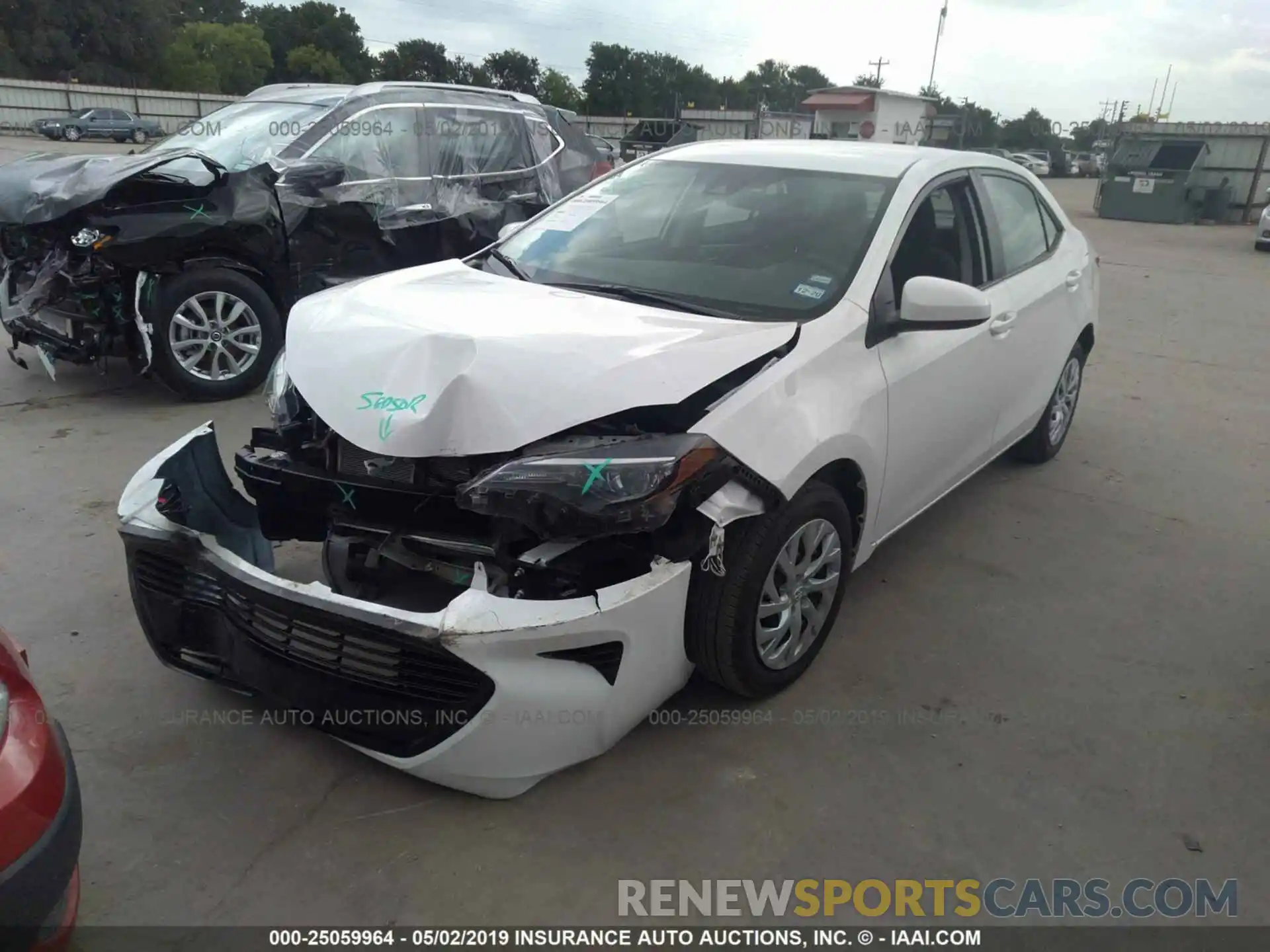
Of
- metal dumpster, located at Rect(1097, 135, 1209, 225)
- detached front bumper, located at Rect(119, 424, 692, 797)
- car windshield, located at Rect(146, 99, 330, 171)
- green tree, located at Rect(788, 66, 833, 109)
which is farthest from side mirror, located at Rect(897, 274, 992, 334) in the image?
green tree, located at Rect(788, 66, 833, 109)

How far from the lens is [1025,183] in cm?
450

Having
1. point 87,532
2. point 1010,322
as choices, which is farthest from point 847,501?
point 87,532

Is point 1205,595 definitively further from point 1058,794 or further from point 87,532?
point 87,532

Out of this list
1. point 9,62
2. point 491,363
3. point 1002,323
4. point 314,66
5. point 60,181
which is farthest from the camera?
point 314,66

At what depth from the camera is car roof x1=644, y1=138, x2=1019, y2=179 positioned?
3.50 m

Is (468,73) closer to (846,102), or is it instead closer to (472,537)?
(846,102)

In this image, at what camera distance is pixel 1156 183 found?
23.2 metres

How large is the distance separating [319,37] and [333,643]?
8088cm

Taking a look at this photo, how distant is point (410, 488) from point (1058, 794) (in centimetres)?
199

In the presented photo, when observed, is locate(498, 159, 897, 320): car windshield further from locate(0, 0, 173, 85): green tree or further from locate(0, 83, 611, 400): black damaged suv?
locate(0, 0, 173, 85): green tree

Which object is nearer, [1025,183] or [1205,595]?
[1205,595]

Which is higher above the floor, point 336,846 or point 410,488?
point 410,488

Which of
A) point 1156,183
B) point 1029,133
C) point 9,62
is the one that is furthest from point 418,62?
point 1156,183

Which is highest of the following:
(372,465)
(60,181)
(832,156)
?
(832,156)
